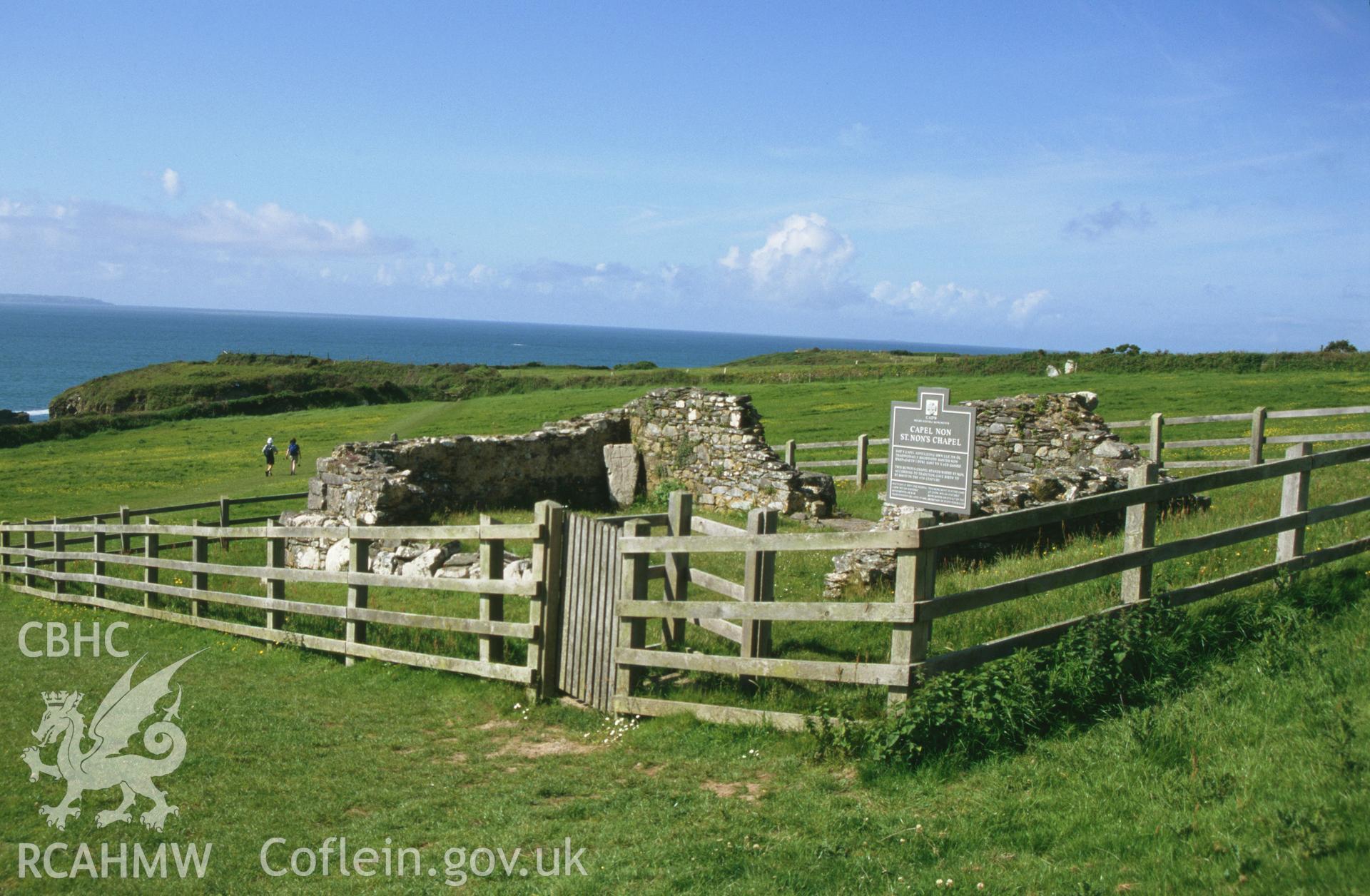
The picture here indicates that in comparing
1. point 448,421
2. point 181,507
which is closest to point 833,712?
point 181,507

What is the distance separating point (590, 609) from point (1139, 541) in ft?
13.4

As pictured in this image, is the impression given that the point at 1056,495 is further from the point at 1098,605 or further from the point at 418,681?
the point at 418,681

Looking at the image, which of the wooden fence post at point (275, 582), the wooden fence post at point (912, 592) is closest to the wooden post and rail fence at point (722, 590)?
the wooden fence post at point (912, 592)

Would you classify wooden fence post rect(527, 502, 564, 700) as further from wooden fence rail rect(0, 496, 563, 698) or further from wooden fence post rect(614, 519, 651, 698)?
wooden fence post rect(614, 519, 651, 698)

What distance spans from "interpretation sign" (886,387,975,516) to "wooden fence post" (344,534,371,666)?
5182mm

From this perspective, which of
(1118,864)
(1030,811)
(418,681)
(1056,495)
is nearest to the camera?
(1118,864)

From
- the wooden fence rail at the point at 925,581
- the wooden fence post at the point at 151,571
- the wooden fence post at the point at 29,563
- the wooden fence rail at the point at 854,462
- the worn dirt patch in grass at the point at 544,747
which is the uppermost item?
the wooden fence rail at the point at 925,581

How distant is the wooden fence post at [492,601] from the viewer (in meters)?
8.65

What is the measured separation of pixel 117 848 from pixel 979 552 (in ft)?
→ 29.2

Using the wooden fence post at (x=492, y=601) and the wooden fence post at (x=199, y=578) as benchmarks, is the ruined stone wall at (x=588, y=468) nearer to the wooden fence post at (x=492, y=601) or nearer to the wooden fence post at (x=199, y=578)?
the wooden fence post at (x=199, y=578)

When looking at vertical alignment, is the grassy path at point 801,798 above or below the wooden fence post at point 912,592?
below

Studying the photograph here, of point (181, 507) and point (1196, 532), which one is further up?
point (1196, 532)

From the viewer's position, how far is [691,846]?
5090mm

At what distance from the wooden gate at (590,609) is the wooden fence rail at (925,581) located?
16 cm
